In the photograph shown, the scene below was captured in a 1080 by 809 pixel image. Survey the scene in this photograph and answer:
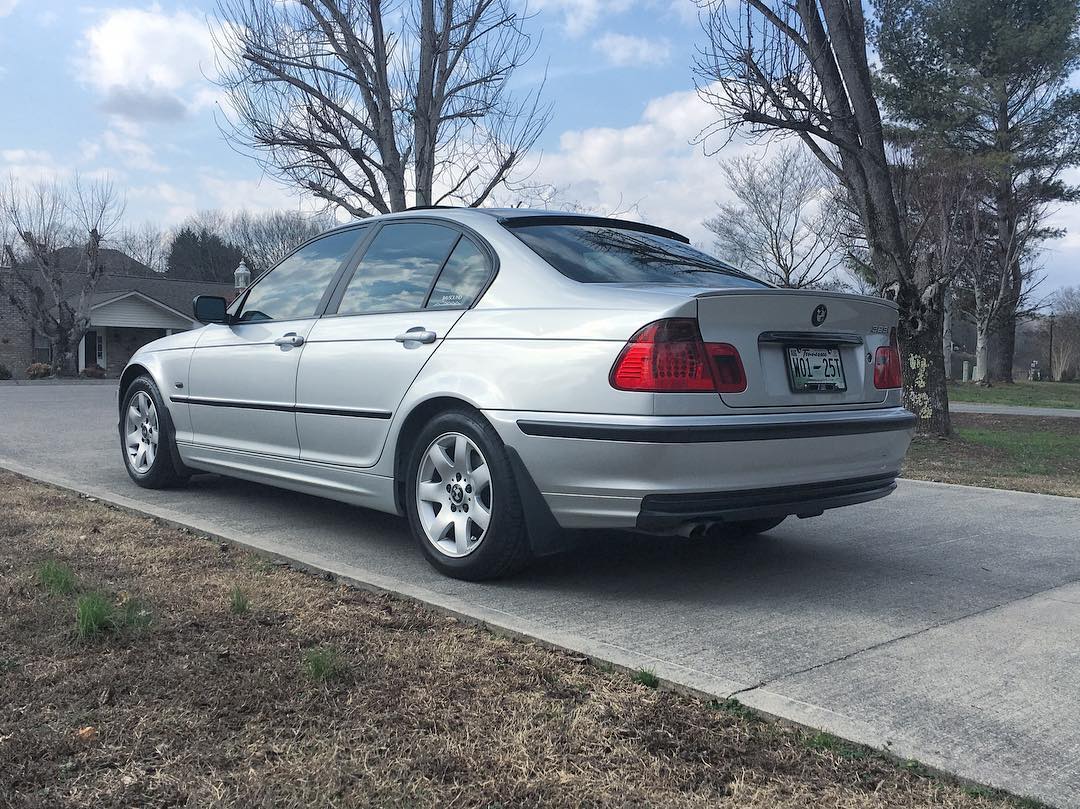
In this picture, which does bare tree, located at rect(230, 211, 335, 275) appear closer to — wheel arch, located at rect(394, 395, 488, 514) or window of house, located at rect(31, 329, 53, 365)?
window of house, located at rect(31, 329, 53, 365)

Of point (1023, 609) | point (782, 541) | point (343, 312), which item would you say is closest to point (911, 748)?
point (1023, 609)

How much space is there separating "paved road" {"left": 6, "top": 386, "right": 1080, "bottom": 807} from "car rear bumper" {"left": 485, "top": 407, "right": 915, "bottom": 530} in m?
0.38

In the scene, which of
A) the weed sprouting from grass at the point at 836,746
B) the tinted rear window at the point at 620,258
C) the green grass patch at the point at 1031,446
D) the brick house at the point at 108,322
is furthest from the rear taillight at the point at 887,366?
the brick house at the point at 108,322

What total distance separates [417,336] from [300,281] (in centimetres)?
137

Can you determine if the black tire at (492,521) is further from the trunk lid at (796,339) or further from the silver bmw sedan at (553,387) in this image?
the trunk lid at (796,339)

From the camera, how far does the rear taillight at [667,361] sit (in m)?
3.31

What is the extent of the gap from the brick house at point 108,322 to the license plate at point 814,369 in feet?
130

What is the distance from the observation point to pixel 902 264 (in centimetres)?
1038

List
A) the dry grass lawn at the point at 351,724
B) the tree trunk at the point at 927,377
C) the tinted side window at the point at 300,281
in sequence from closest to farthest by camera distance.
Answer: the dry grass lawn at the point at 351,724 → the tinted side window at the point at 300,281 → the tree trunk at the point at 927,377

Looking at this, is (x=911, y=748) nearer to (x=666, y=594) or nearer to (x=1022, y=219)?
(x=666, y=594)

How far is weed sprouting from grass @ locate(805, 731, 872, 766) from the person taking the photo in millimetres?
2240

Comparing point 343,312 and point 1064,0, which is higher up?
point 1064,0

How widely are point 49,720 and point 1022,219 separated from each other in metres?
35.3

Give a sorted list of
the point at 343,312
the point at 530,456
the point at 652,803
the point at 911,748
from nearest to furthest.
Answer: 1. the point at 652,803
2. the point at 911,748
3. the point at 530,456
4. the point at 343,312
